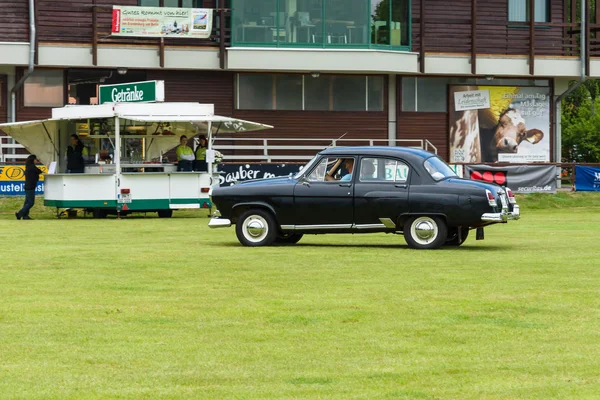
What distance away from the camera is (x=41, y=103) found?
4225cm

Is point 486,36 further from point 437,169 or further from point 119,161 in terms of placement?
point 437,169

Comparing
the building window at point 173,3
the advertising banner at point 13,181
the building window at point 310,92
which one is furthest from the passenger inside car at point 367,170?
the building window at point 310,92

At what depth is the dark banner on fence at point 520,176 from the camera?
38344mm

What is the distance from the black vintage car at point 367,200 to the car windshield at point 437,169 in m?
0.01

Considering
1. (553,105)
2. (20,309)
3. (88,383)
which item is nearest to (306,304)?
(20,309)

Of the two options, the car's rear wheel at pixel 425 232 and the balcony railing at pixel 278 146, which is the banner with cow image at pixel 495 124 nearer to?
the balcony railing at pixel 278 146

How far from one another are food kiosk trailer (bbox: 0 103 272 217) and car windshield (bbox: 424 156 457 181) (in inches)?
460

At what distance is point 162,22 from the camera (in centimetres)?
4056

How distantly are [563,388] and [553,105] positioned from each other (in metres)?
39.6

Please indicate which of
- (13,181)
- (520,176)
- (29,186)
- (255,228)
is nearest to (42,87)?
(13,181)

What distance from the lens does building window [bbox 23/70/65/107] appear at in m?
42.2

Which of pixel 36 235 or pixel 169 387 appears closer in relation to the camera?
pixel 169 387

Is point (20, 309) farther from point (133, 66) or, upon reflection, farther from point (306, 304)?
point (133, 66)

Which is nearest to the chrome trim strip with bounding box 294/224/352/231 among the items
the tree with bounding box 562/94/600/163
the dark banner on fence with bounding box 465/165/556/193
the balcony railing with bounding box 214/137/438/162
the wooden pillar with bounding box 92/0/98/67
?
the dark banner on fence with bounding box 465/165/556/193
